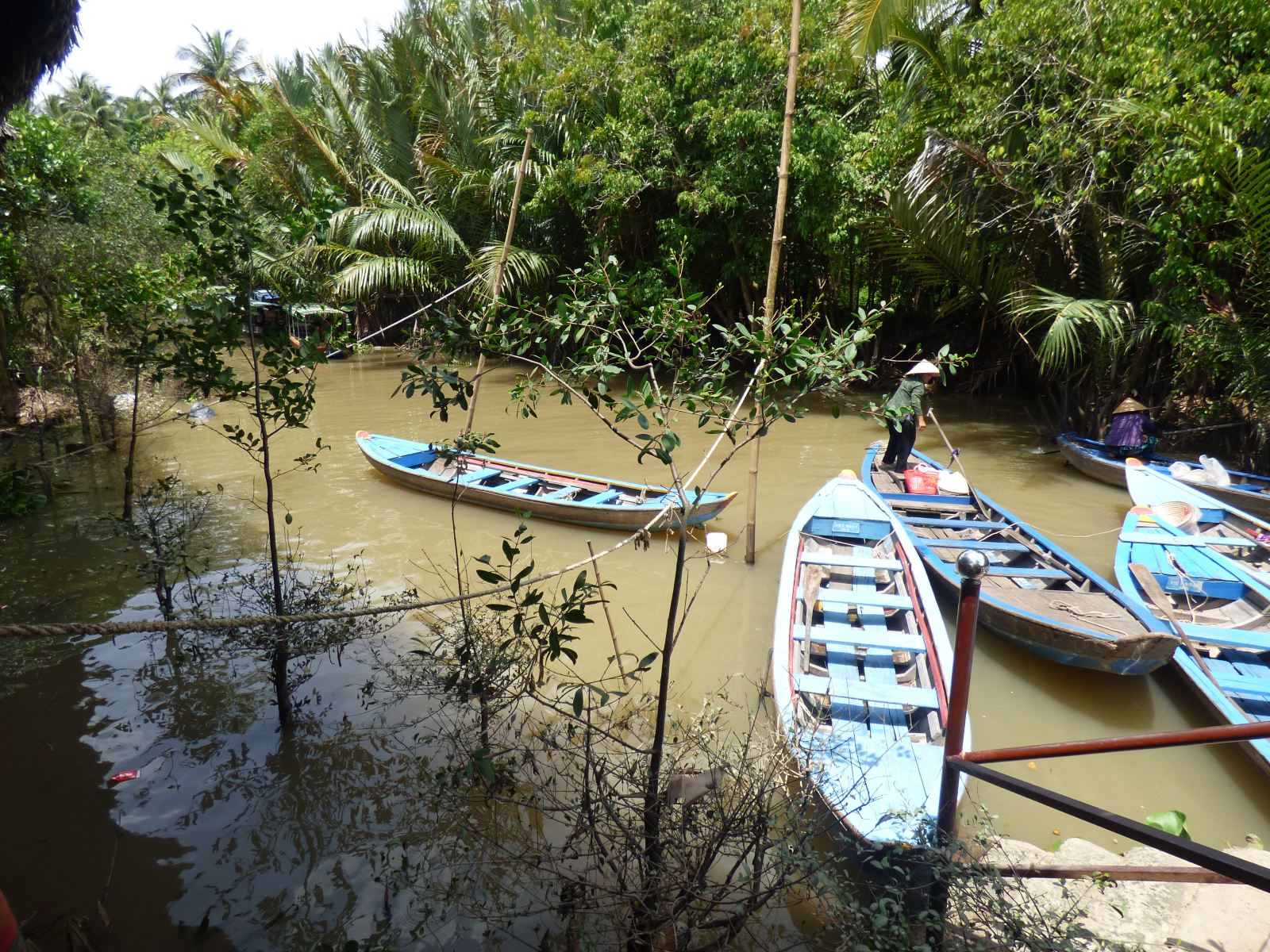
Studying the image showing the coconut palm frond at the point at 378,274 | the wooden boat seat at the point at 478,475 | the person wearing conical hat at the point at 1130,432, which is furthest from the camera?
the coconut palm frond at the point at 378,274

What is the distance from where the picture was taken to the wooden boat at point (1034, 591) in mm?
4039

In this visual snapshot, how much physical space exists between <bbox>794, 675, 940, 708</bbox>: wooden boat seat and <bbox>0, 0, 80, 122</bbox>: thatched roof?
14.7ft

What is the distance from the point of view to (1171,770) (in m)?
3.73

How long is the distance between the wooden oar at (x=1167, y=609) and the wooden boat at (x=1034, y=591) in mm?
118

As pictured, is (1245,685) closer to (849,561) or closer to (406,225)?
(849,561)

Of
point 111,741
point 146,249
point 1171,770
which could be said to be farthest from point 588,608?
point 146,249

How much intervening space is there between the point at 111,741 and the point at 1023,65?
10751 millimetres

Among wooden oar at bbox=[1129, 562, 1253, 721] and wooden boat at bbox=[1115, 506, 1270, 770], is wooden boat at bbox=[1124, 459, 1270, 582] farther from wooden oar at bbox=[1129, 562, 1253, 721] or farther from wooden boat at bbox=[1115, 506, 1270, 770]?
wooden oar at bbox=[1129, 562, 1253, 721]

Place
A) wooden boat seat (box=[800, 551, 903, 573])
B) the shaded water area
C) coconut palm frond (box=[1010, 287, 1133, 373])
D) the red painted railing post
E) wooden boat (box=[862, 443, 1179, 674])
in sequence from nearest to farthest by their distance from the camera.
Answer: the red painted railing post → the shaded water area → wooden boat (box=[862, 443, 1179, 674]) → wooden boat seat (box=[800, 551, 903, 573]) → coconut palm frond (box=[1010, 287, 1133, 373])

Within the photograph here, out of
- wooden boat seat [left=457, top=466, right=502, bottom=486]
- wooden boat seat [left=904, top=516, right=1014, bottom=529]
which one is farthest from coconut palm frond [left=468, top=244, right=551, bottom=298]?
wooden boat seat [left=904, top=516, right=1014, bottom=529]

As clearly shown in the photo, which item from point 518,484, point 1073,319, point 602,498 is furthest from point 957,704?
point 1073,319

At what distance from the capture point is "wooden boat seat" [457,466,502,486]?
776 centimetres

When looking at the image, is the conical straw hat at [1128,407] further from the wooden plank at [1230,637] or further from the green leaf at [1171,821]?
the green leaf at [1171,821]

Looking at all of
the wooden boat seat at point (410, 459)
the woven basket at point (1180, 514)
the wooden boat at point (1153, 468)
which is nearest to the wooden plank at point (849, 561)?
the woven basket at point (1180, 514)
